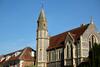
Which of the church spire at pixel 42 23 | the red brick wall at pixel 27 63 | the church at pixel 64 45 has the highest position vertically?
the church spire at pixel 42 23

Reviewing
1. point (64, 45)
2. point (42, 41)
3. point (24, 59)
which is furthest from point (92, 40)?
point (24, 59)

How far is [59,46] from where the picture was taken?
7031 cm

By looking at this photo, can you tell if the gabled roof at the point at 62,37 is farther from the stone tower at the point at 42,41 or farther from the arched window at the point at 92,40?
the arched window at the point at 92,40

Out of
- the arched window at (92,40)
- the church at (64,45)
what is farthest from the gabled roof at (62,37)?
the arched window at (92,40)

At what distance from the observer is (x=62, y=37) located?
242ft

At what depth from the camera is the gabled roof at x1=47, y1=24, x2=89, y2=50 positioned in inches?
2566

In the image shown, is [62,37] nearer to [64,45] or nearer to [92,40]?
[64,45]

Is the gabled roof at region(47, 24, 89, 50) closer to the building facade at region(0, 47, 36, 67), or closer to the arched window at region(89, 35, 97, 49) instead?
the arched window at region(89, 35, 97, 49)

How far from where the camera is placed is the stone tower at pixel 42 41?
74.4m

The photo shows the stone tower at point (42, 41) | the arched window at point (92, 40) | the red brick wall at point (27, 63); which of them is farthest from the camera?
the red brick wall at point (27, 63)

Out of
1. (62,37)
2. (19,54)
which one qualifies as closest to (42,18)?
(62,37)

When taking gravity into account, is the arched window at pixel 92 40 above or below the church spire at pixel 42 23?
below

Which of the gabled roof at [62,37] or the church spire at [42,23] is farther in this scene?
the church spire at [42,23]

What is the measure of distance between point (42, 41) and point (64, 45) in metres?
10.0
